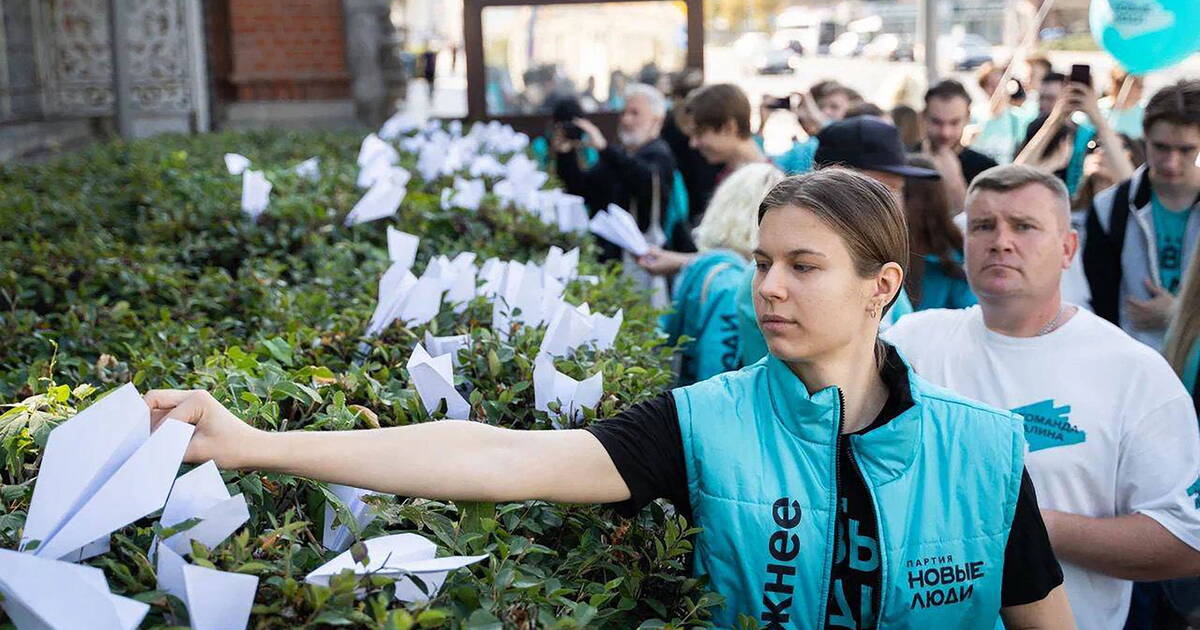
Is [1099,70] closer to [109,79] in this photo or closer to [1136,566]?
[109,79]

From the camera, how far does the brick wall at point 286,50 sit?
579 inches

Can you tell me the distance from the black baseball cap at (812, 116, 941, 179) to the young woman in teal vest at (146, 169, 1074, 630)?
1950 mm

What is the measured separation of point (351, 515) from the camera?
77.1 inches

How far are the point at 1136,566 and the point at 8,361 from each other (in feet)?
9.46

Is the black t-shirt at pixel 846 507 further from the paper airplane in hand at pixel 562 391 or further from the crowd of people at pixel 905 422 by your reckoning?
the paper airplane in hand at pixel 562 391

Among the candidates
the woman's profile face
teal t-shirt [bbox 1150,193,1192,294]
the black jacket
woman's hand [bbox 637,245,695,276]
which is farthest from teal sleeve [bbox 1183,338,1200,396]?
the black jacket

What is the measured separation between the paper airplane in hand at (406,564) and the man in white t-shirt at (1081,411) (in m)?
1.71

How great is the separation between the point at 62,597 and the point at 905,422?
1330 mm

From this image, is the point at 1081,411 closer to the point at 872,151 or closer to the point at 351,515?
the point at 872,151

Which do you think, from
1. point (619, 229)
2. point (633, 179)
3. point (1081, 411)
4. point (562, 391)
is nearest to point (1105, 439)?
point (1081, 411)

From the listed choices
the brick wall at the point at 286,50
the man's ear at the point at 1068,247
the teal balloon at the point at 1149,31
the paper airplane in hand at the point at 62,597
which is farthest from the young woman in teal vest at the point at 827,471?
the brick wall at the point at 286,50

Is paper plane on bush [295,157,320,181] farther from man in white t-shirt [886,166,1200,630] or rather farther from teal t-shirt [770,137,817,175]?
man in white t-shirt [886,166,1200,630]

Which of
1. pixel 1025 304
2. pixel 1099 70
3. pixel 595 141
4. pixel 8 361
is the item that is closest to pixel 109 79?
pixel 595 141

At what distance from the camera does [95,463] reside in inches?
66.7
